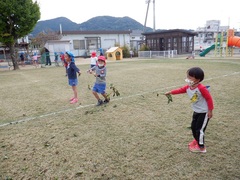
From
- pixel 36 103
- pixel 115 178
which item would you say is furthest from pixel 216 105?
pixel 36 103

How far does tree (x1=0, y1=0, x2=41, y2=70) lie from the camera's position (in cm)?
1714

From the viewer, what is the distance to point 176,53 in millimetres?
28781

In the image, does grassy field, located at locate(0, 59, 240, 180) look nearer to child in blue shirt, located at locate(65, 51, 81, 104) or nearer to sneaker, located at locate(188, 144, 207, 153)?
sneaker, located at locate(188, 144, 207, 153)

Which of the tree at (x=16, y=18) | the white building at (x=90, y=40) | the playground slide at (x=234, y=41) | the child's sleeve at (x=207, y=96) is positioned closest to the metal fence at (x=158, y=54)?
the white building at (x=90, y=40)

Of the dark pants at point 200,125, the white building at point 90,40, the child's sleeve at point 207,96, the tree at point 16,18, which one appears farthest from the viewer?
the white building at point 90,40

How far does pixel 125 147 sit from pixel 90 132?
96 centimetres

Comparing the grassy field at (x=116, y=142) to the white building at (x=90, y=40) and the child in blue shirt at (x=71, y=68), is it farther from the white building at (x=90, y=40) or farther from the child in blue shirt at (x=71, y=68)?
the white building at (x=90, y=40)

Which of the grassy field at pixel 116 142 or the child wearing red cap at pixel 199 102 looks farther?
the child wearing red cap at pixel 199 102

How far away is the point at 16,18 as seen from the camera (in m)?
18.0

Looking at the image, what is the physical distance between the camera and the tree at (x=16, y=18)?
1714cm

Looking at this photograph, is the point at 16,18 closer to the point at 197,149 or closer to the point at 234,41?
the point at 197,149

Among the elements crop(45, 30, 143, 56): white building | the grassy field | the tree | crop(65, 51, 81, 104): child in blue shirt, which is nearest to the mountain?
crop(45, 30, 143, 56): white building

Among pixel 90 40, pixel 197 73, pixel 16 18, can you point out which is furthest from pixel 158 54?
pixel 197 73

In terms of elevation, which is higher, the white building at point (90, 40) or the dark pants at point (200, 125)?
the white building at point (90, 40)
